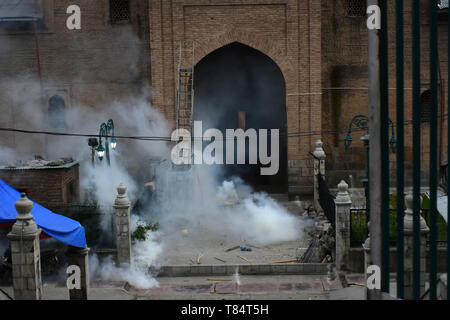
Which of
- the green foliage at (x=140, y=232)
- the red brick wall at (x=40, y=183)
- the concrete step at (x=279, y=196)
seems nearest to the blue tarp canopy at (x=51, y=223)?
→ the green foliage at (x=140, y=232)

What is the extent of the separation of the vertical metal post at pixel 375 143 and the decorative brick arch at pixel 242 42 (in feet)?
48.1

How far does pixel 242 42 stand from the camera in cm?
1883

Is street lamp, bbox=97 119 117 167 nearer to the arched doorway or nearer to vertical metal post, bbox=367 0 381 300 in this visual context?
the arched doorway

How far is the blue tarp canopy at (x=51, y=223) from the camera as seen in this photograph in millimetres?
9453

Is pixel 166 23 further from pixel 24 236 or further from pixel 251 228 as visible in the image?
pixel 24 236

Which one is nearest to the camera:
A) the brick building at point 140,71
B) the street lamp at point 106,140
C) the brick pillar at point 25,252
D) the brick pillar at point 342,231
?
the brick pillar at point 25,252

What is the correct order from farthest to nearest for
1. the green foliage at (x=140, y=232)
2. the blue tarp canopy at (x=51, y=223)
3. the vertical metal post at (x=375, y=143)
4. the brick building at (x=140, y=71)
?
the brick building at (x=140, y=71) → the green foliage at (x=140, y=232) → the blue tarp canopy at (x=51, y=223) → the vertical metal post at (x=375, y=143)

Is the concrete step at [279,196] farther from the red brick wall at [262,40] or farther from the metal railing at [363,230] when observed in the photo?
the metal railing at [363,230]

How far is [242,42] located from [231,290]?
9.99 metres

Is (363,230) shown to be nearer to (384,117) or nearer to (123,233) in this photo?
(123,233)

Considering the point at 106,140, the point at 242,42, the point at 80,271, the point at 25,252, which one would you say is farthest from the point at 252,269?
the point at 242,42

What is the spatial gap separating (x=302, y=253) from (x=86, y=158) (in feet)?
31.4

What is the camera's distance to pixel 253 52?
836 inches
